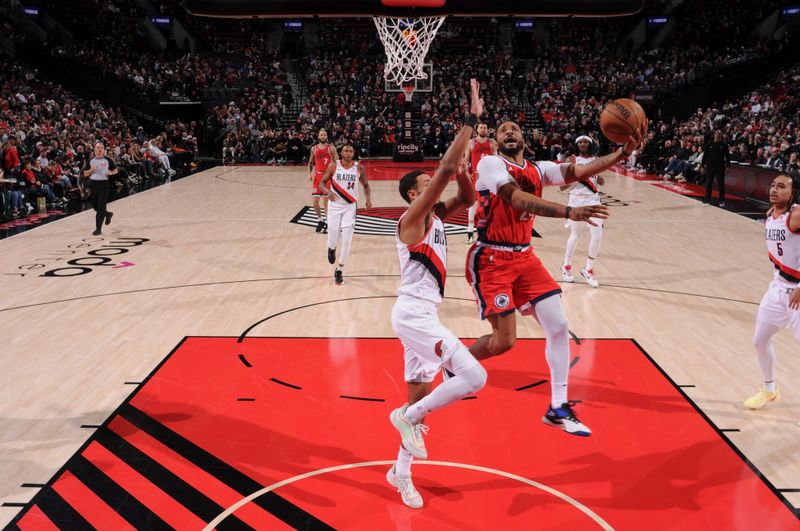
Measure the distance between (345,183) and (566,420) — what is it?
509 cm

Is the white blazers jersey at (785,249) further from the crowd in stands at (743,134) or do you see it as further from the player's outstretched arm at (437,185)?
the crowd in stands at (743,134)

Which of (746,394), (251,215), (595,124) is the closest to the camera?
(746,394)

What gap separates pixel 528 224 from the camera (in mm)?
5094


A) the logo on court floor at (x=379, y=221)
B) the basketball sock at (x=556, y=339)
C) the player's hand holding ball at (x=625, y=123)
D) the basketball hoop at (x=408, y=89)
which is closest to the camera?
the player's hand holding ball at (x=625, y=123)

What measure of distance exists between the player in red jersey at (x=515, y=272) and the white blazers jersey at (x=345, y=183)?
4.36 meters

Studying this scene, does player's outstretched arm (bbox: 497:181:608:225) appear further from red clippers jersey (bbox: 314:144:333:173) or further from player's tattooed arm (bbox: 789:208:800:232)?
red clippers jersey (bbox: 314:144:333:173)

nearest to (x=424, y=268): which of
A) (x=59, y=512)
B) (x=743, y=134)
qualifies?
(x=59, y=512)

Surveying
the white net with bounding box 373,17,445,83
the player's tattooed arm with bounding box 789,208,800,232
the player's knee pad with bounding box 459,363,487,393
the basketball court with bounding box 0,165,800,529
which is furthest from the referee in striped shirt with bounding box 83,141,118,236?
the player's tattooed arm with bounding box 789,208,800,232

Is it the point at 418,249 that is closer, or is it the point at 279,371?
the point at 418,249

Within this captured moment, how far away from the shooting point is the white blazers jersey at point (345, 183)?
924 cm

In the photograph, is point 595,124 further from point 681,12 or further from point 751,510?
point 751,510

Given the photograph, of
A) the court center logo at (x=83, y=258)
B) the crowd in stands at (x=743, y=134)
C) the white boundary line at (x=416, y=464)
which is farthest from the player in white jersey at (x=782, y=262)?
the crowd in stands at (x=743, y=134)

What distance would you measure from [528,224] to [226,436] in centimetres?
257

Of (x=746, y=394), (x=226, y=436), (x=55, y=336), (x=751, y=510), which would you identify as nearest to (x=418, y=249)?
(x=226, y=436)
